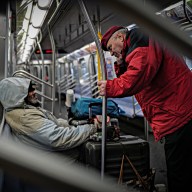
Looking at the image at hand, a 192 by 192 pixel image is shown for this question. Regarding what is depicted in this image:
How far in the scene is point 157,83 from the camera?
204 cm

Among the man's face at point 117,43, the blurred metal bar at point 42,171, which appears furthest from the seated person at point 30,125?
the blurred metal bar at point 42,171

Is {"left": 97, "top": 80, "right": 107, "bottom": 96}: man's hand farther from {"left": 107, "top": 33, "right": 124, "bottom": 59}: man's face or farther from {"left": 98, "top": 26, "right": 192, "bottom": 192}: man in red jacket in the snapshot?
{"left": 107, "top": 33, "right": 124, "bottom": 59}: man's face

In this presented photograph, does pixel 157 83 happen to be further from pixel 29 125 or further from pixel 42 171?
pixel 42 171

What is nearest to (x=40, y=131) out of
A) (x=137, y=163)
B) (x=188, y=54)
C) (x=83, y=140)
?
(x=83, y=140)

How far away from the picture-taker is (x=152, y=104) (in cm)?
209

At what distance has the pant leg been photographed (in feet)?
6.56

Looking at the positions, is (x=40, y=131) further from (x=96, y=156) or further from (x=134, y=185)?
(x=134, y=185)

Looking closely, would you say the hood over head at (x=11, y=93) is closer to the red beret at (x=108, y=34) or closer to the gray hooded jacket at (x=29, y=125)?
the gray hooded jacket at (x=29, y=125)

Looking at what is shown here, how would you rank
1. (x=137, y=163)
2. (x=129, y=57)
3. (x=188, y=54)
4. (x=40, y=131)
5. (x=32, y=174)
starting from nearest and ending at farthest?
1. (x=32, y=174)
2. (x=188, y=54)
3. (x=129, y=57)
4. (x=40, y=131)
5. (x=137, y=163)

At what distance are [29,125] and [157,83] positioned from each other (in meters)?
1.08

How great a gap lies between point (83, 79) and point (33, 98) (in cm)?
914

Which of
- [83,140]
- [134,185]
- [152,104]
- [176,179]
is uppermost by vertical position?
[152,104]

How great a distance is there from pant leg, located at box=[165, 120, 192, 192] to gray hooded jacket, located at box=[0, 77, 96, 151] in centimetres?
76

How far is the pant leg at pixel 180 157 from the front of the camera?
78.7 inches
